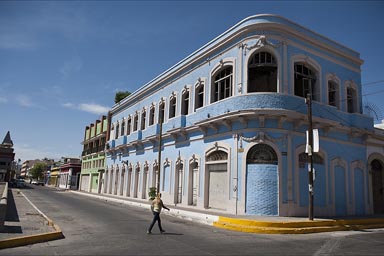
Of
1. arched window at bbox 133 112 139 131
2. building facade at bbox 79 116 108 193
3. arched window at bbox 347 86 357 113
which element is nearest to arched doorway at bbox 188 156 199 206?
arched window at bbox 347 86 357 113

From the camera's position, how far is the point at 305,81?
1994 cm

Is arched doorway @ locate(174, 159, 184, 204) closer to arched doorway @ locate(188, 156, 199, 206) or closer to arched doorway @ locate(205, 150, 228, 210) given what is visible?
arched doorway @ locate(188, 156, 199, 206)

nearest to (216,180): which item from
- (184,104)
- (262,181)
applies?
(262,181)

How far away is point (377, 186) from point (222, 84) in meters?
12.9

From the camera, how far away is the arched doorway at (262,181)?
16.5 meters

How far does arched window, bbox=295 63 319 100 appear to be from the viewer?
1956 cm

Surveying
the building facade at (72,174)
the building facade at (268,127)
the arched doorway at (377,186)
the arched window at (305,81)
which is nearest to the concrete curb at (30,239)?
the building facade at (268,127)

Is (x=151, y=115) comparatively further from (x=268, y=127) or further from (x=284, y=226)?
(x=284, y=226)

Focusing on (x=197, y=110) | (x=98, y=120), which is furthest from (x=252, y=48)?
(x=98, y=120)

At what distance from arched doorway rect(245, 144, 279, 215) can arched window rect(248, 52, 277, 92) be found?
12.0 feet

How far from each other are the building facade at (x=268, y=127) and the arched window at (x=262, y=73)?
0.06m

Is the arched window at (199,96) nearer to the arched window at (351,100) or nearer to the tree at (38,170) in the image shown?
the arched window at (351,100)

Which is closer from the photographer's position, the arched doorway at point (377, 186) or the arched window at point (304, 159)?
the arched window at point (304, 159)

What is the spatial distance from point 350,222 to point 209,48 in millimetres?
13330
